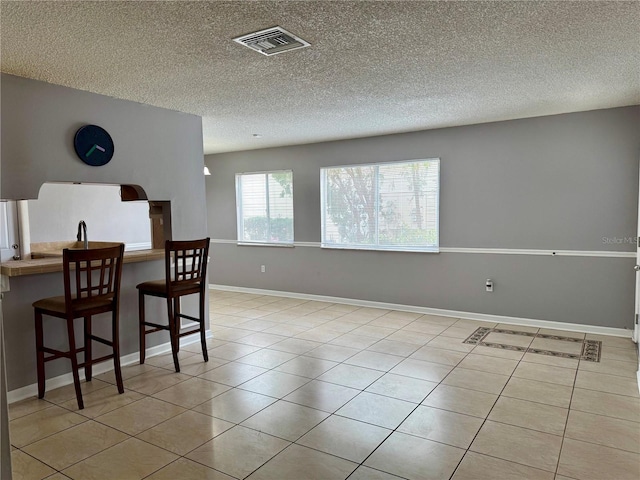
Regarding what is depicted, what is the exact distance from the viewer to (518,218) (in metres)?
4.99

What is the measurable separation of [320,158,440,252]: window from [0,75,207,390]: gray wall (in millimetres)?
2333

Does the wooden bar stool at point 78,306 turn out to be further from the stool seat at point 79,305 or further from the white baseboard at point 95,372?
the white baseboard at point 95,372

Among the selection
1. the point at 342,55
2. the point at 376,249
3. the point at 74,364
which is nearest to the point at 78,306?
the point at 74,364

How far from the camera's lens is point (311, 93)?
378 centimetres

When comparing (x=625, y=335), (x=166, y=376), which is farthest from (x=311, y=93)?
(x=625, y=335)

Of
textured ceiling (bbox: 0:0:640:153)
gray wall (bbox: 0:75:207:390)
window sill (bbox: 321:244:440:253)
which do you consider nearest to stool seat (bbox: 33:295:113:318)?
gray wall (bbox: 0:75:207:390)

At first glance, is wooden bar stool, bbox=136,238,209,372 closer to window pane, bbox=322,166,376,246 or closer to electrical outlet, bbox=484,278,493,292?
window pane, bbox=322,166,376,246

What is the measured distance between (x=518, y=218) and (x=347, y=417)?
324 centimetres

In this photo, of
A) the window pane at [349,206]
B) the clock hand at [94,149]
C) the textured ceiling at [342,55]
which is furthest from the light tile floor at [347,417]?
the textured ceiling at [342,55]

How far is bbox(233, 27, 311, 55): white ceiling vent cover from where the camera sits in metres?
2.44

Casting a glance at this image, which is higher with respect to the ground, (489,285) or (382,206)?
(382,206)

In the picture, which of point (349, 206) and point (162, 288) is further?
point (349, 206)

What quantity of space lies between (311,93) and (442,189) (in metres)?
2.36

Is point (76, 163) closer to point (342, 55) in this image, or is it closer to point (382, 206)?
point (342, 55)
